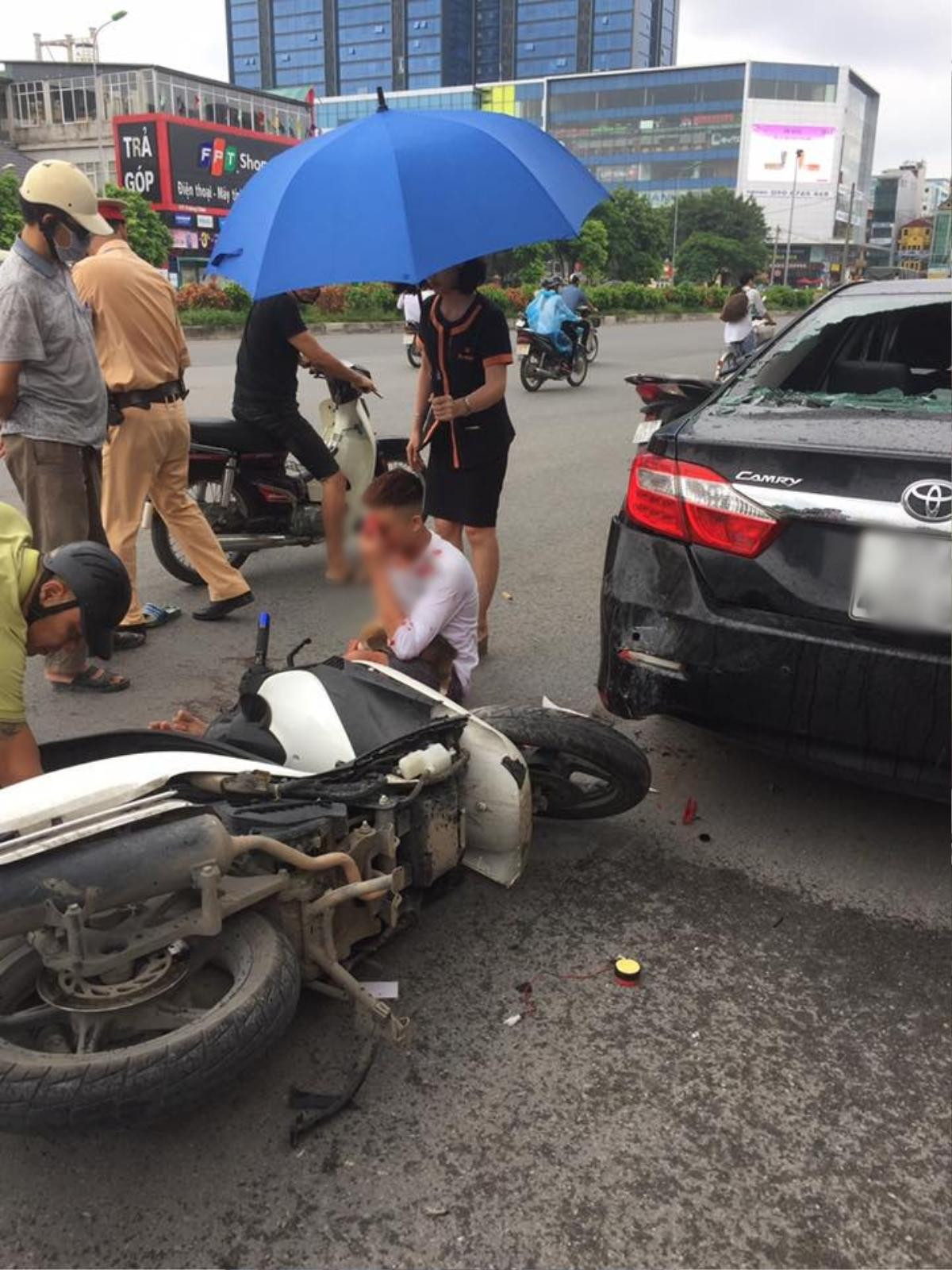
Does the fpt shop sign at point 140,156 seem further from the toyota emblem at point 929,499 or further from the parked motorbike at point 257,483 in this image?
the toyota emblem at point 929,499

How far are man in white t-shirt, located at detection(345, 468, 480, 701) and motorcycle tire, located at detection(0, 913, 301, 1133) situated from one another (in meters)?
1.21

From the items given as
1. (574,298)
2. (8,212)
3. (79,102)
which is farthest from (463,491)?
(79,102)

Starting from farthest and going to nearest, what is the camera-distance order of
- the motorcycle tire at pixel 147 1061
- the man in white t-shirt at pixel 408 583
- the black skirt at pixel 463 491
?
1. the black skirt at pixel 463 491
2. the man in white t-shirt at pixel 408 583
3. the motorcycle tire at pixel 147 1061

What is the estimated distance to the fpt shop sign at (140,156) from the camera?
160ft

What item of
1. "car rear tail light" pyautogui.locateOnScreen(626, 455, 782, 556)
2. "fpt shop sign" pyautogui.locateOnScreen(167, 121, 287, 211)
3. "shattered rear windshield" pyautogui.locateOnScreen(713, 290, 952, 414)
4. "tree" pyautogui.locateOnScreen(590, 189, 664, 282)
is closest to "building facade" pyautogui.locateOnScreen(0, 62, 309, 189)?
"fpt shop sign" pyautogui.locateOnScreen(167, 121, 287, 211)

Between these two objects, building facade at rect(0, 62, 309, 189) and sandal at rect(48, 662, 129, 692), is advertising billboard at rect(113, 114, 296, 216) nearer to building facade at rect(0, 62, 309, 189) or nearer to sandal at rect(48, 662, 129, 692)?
building facade at rect(0, 62, 309, 189)

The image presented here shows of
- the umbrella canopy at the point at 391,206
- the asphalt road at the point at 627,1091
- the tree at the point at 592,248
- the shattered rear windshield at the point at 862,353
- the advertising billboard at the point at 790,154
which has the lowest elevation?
the asphalt road at the point at 627,1091

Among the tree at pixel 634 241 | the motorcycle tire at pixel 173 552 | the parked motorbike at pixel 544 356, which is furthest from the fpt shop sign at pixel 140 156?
the motorcycle tire at pixel 173 552

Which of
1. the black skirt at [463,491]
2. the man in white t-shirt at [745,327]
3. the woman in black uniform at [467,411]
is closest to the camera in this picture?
the woman in black uniform at [467,411]

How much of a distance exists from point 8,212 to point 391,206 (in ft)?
126

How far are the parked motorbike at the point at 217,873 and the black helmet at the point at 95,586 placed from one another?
0.26 metres

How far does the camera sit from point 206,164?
51.0 metres

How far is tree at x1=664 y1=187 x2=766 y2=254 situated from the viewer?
9644 centimetres

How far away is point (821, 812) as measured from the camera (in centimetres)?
332
